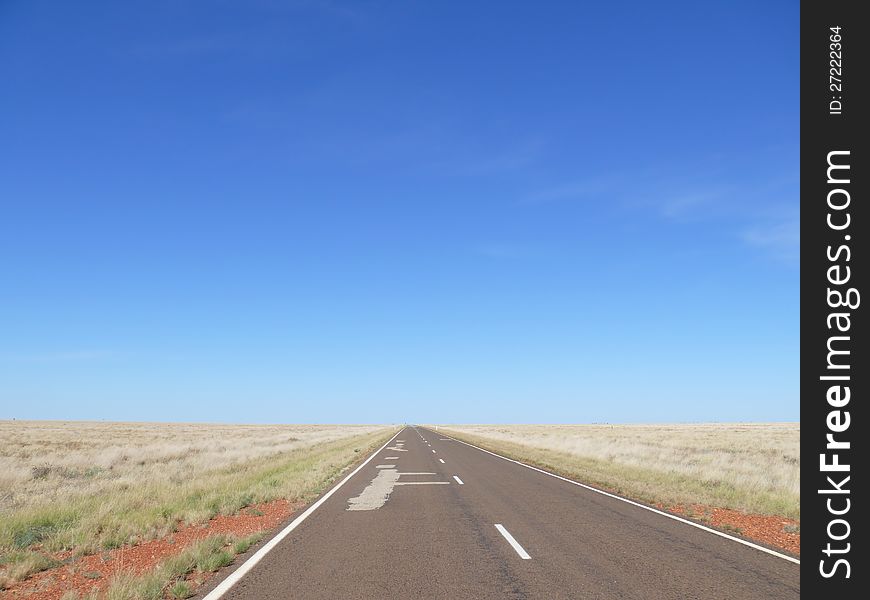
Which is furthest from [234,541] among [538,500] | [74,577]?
[538,500]

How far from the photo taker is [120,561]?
24.6ft

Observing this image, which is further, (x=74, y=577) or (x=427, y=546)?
(x=427, y=546)

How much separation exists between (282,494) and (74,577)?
7218 mm

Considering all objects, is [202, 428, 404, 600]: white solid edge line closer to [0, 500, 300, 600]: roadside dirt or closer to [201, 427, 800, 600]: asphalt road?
[201, 427, 800, 600]: asphalt road

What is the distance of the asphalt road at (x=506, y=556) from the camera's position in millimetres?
6137

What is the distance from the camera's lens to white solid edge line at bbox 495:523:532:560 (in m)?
7.64

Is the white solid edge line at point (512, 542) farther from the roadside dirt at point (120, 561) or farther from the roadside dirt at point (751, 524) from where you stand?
the roadside dirt at point (120, 561)
